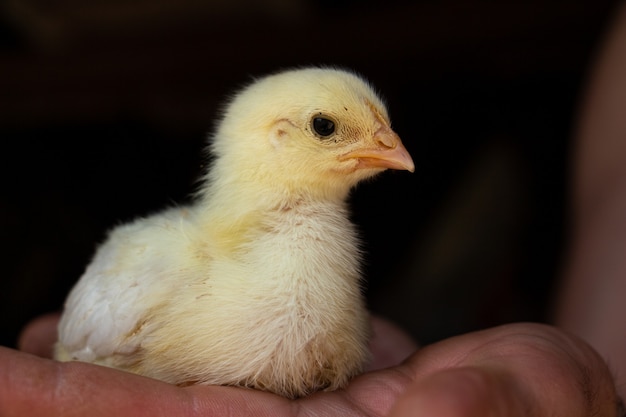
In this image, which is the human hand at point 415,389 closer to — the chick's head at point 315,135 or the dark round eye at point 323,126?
the chick's head at point 315,135

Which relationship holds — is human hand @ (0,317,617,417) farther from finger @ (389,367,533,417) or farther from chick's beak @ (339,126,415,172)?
chick's beak @ (339,126,415,172)

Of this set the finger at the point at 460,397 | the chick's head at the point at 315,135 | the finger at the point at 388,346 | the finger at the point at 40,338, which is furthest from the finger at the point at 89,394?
the finger at the point at 40,338

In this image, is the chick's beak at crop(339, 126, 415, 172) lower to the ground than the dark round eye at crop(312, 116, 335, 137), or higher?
lower

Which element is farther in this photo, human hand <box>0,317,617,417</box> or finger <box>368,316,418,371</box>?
finger <box>368,316,418,371</box>

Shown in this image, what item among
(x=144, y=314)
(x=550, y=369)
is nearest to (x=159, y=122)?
(x=144, y=314)

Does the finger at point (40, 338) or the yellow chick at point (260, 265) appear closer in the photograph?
the yellow chick at point (260, 265)

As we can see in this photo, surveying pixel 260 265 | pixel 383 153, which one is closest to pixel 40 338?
pixel 260 265

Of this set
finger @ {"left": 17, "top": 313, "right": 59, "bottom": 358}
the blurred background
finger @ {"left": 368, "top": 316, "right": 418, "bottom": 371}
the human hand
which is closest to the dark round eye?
the human hand
